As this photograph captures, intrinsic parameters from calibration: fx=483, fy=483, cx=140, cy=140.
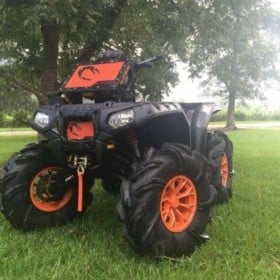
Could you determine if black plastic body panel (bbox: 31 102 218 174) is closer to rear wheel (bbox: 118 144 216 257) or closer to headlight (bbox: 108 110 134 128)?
headlight (bbox: 108 110 134 128)

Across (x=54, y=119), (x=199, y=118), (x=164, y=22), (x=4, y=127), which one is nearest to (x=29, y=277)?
(x=54, y=119)

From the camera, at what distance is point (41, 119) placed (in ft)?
14.6

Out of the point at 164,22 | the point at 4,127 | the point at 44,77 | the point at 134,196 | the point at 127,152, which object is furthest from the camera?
the point at 4,127

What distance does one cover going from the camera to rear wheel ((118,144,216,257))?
12.4 ft

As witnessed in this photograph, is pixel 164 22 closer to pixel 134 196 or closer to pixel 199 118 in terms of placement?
pixel 199 118

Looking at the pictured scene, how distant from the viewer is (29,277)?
3502 millimetres

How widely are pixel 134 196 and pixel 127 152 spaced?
75cm

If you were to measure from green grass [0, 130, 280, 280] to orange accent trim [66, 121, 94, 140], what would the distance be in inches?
37.5

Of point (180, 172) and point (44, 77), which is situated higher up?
point (44, 77)

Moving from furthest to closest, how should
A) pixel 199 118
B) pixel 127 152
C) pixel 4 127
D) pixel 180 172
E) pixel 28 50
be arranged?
pixel 4 127 → pixel 28 50 → pixel 199 118 → pixel 127 152 → pixel 180 172

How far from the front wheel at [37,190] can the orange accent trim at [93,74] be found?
0.73 meters

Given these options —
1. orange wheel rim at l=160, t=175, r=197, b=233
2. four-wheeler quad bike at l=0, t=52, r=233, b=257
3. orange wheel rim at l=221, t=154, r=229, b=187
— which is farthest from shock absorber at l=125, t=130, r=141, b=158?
orange wheel rim at l=221, t=154, r=229, b=187

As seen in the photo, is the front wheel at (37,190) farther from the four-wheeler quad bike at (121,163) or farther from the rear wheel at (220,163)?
the rear wheel at (220,163)

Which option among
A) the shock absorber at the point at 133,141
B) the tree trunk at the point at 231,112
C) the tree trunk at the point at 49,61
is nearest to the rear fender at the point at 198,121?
the shock absorber at the point at 133,141
